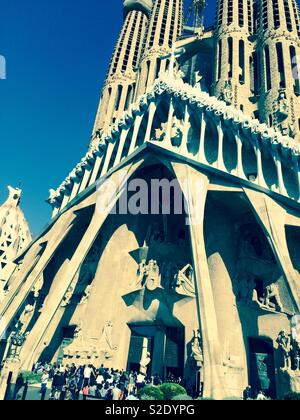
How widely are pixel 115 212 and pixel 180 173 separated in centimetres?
564

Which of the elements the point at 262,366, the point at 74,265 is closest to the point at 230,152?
the point at 74,265

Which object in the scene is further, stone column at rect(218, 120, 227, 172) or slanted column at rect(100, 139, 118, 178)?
slanted column at rect(100, 139, 118, 178)

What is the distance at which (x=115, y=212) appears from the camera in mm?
21578

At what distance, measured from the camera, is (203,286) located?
1443 cm

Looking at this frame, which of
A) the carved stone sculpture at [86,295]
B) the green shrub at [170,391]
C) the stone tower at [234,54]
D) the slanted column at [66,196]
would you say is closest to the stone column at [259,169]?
the stone tower at [234,54]

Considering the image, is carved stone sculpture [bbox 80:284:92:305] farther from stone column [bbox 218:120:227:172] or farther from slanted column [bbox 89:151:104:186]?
stone column [bbox 218:120:227:172]

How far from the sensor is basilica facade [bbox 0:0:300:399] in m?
15.6

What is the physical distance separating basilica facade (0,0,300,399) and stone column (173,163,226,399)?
0.16ft

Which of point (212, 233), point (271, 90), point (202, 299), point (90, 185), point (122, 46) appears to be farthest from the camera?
point (122, 46)

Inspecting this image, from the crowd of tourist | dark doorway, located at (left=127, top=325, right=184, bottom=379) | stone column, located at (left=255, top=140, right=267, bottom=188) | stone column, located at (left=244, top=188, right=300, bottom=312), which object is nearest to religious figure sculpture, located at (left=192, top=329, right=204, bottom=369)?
the crowd of tourist

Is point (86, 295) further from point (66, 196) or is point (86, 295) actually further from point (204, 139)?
point (204, 139)
